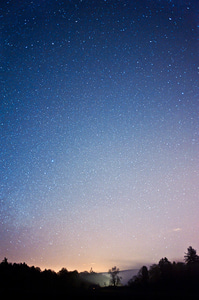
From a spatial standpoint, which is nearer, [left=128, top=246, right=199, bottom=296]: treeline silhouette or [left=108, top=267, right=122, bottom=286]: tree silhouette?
[left=128, top=246, right=199, bottom=296]: treeline silhouette

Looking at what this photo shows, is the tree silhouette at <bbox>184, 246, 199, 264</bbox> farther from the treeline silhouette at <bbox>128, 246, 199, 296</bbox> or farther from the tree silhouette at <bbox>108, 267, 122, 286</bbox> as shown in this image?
the tree silhouette at <bbox>108, 267, 122, 286</bbox>

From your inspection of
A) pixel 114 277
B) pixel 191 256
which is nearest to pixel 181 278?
pixel 191 256

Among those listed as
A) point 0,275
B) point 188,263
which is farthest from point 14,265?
point 188,263

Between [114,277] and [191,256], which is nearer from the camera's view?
[191,256]

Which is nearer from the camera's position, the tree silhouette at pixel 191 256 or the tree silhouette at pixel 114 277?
the tree silhouette at pixel 191 256

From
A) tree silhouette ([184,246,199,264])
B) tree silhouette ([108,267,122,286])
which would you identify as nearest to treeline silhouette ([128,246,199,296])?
tree silhouette ([184,246,199,264])

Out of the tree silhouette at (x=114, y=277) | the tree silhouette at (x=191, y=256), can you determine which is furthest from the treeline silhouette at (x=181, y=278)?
the tree silhouette at (x=114, y=277)

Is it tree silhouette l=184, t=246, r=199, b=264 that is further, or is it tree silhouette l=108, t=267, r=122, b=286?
tree silhouette l=108, t=267, r=122, b=286

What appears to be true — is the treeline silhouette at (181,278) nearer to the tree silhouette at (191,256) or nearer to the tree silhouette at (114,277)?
the tree silhouette at (191,256)

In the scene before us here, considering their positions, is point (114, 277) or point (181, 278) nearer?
point (181, 278)

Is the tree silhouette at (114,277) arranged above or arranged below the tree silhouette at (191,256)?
below

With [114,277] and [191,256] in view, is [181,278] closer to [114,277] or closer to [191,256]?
[191,256]

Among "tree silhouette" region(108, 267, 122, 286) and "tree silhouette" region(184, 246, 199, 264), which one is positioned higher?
"tree silhouette" region(184, 246, 199, 264)

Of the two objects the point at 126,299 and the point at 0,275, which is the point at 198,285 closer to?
the point at 126,299
